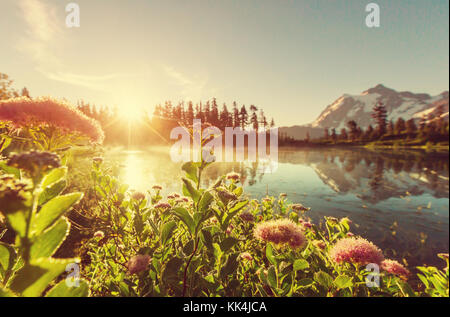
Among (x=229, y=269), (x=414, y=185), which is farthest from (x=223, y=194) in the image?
(x=414, y=185)

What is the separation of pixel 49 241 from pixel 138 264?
0.80 meters

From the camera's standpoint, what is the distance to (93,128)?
7.04 feet

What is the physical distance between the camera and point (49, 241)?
2.39 feet

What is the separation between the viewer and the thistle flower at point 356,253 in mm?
1783

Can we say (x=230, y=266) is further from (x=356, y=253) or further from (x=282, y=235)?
(x=356, y=253)

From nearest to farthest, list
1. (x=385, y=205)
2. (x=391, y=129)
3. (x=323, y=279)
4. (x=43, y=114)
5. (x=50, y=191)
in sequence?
(x=50, y=191)
(x=323, y=279)
(x=43, y=114)
(x=385, y=205)
(x=391, y=129)

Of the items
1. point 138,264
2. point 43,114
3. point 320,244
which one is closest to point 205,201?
point 138,264

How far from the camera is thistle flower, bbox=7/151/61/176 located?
676 millimetres

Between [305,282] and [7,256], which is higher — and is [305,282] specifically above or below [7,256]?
below

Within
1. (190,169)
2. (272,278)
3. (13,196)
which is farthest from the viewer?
(190,169)

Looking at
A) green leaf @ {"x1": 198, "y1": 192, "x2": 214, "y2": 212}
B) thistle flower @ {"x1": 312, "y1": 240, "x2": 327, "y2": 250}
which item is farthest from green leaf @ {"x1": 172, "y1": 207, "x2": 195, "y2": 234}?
thistle flower @ {"x1": 312, "y1": 240, "x2": 327, "y2": 250}

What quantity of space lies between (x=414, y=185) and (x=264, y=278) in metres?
23.2

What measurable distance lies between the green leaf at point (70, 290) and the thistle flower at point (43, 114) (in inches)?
63.1
